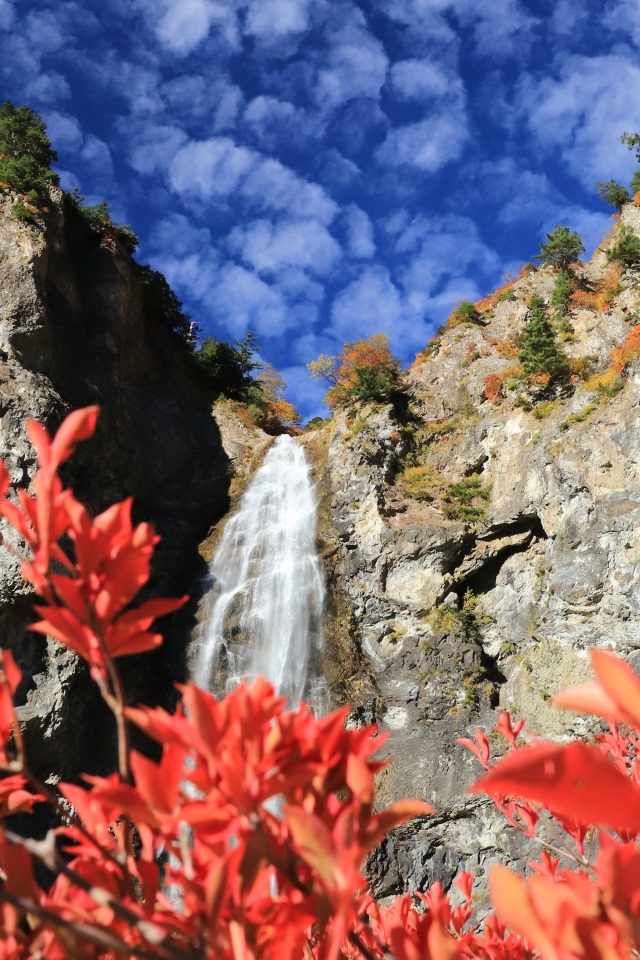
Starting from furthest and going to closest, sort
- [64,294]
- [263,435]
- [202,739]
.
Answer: [263,435] < [64,294] < [202,739]

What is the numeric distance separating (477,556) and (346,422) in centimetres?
457

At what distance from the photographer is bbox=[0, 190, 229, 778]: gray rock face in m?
8.35

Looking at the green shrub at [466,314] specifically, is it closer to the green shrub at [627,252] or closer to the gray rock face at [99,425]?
the green shrub at [627,252]

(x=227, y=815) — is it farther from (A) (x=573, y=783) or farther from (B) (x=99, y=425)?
(B) (x=99, y=425)

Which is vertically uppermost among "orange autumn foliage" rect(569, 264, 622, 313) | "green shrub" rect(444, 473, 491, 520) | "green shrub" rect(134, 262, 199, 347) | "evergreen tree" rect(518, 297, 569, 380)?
"green shrub" rect(134, 262, 199, 347)

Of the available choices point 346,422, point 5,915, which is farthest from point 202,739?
point 346,422

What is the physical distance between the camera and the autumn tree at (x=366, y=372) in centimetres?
1366

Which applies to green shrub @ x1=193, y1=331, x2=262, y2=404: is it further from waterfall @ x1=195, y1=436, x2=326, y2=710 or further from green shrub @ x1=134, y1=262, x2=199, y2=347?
waterfall @ x1=195, y1=436, x2=326, y2=710

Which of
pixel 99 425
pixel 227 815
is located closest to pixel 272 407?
pixel 99 425

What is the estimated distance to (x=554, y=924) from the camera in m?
0.54

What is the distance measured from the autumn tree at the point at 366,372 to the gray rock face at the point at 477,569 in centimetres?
53

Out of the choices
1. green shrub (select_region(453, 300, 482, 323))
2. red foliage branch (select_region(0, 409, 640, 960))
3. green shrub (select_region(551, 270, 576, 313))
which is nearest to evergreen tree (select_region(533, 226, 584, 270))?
green shrub (select_region(551, 270, 576, 313))

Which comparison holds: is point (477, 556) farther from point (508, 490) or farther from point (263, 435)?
point (263, 435)

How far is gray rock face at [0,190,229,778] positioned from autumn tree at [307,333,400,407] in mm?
3721
